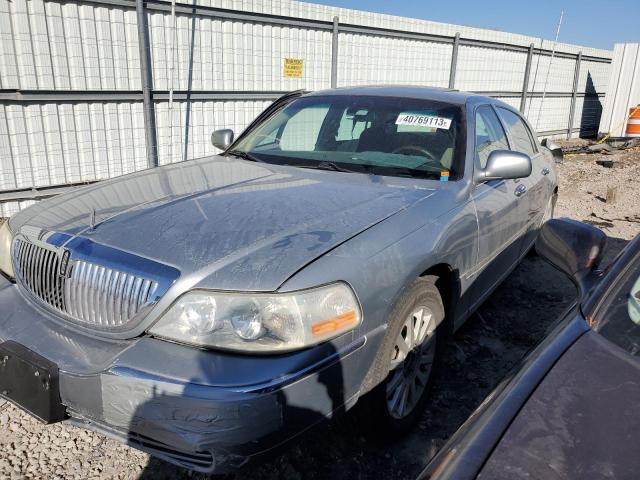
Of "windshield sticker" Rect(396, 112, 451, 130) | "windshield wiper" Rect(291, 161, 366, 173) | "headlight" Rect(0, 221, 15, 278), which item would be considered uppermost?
"windshield sticker" Rect(396, 112, 451, 130)

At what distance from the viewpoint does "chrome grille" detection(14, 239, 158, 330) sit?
1882 mm

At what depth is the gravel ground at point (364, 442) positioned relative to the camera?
233cm

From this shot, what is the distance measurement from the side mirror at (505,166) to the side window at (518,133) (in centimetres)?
108

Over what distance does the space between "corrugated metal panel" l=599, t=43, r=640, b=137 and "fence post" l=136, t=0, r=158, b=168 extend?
13.6 meters

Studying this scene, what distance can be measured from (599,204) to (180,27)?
21.5ft

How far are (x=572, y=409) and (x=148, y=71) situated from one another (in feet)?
21.9

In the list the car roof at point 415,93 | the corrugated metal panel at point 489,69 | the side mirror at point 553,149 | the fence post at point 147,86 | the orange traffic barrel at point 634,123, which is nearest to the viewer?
the car roof at point 415,93

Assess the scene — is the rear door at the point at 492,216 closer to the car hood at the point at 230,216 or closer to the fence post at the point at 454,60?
the car hood at the point at 230,216

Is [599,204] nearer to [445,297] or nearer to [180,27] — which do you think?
[445,297]

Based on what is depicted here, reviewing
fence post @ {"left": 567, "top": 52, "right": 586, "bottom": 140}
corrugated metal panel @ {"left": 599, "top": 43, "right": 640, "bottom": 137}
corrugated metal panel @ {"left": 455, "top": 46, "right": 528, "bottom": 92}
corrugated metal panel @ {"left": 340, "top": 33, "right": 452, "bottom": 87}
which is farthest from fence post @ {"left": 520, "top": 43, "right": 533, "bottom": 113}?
corrugated metal panel @ {"left": 340, "top": 33, "right": 452, "bottom": 87}

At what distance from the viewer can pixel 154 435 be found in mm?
1739

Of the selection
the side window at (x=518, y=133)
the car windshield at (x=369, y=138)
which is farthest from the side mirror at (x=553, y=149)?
the car windshield at (x=369, y=138)

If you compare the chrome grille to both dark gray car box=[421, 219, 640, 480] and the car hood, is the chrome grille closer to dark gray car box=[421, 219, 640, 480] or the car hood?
the car hood

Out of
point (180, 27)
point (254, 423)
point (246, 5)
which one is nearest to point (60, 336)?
A: point (254, 423)
